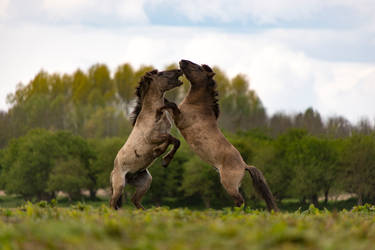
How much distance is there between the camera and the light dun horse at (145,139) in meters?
12.0

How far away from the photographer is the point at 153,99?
40.6ft

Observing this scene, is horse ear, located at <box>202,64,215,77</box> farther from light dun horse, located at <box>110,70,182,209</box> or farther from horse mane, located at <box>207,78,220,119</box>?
light dun horse, located at <box>110,70,182,209</box>

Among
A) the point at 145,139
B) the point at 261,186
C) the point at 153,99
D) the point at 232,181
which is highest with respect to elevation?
the point at 153,99

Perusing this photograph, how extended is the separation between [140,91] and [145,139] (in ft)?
3.90

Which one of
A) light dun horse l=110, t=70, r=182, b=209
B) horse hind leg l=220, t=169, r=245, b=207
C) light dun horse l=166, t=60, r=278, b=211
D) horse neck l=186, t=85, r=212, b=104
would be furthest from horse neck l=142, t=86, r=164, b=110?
horse hind leg l=220, t=169, r=245, b=207

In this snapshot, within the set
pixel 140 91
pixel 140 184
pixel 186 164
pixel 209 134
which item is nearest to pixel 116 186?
pixel 140 184

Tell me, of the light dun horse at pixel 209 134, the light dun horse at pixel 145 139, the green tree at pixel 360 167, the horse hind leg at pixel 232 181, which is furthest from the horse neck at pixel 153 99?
the green tree at pixel 360 167

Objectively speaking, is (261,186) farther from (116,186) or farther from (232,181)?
(116,186)

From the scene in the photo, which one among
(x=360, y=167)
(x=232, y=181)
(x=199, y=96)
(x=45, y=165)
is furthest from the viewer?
(x=45, y=165)

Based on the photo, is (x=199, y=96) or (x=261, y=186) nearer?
(x=261, y=186)

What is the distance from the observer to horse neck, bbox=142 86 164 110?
12.3 metres

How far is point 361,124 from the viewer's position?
82.5 m

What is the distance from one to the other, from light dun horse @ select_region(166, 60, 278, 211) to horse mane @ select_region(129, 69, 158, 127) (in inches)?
26.8

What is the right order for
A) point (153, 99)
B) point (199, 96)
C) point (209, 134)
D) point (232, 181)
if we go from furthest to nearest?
point (199, 96), point (153, 99), point (209, 134), point (232, 181)
